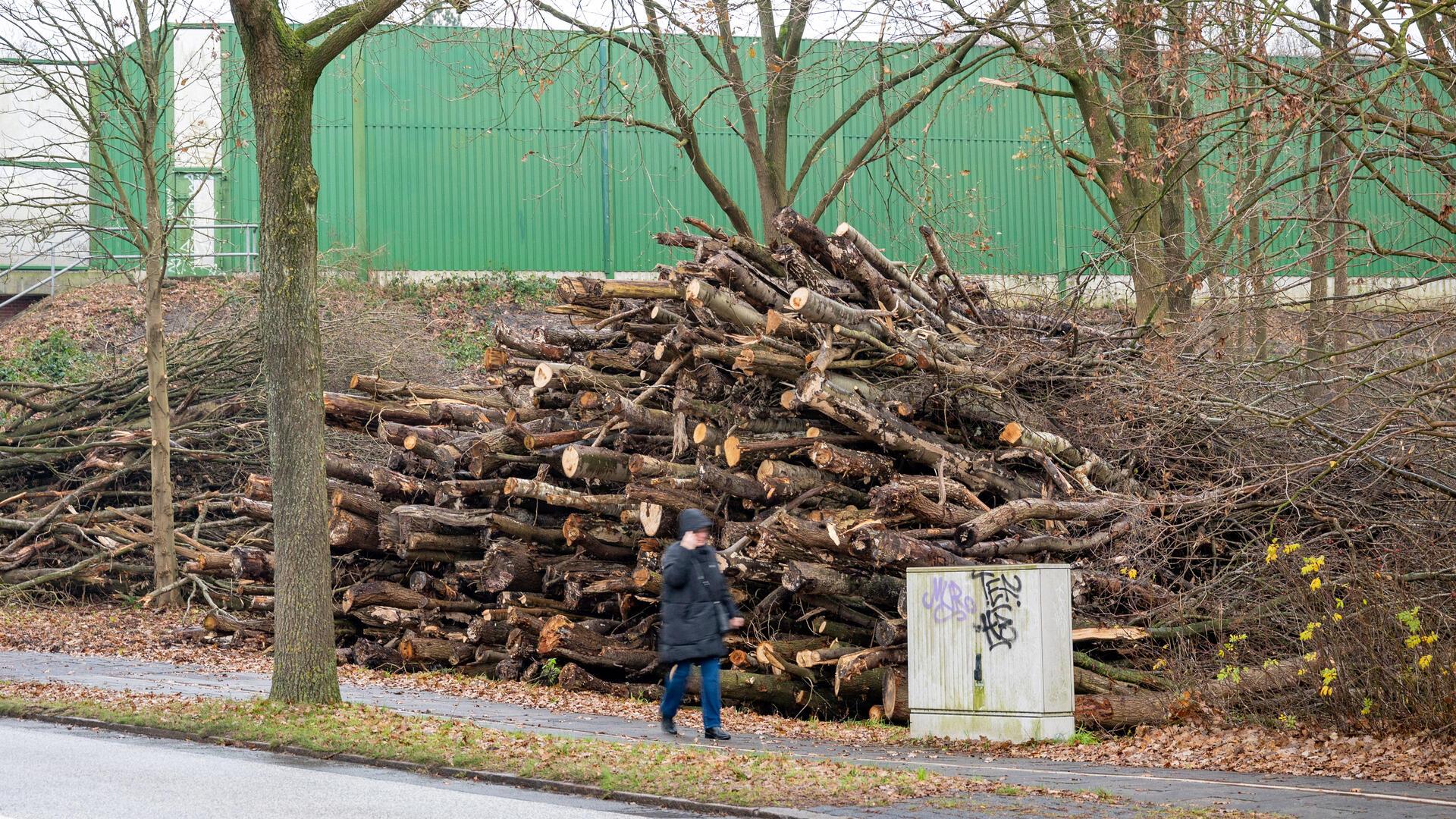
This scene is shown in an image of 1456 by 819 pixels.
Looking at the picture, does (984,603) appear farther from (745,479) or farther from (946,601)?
(745,479)

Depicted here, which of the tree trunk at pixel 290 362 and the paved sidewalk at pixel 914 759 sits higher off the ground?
the tree trunk at pixel 290 362

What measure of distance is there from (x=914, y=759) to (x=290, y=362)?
5807 mm

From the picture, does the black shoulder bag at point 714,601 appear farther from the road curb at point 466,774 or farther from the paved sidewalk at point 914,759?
the road curb at point 466,774

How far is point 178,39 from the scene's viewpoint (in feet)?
114

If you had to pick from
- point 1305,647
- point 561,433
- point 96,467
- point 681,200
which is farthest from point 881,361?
point 681,200

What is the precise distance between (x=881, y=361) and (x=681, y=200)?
72.5 ft

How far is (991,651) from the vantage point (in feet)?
37.6

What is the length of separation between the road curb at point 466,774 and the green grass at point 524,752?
0.14 ft

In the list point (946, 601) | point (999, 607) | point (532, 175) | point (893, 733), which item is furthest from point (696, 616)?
point (532, 175)

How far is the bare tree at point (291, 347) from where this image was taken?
11.6m

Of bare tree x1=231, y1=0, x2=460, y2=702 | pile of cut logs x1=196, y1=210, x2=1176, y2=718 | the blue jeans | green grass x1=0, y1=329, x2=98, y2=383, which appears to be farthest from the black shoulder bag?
green grass x1=0, y1=329, x2=98, y2=383

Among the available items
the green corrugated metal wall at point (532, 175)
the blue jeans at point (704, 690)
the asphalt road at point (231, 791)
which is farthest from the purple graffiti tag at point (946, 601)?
the green corrugated metal wall at point (532, 175)

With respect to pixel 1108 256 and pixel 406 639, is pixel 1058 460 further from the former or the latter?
pixel 406 639

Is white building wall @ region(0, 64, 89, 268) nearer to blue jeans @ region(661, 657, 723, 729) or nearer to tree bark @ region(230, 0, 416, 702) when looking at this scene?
tree bark @ region(230, 0, 416, 702)
